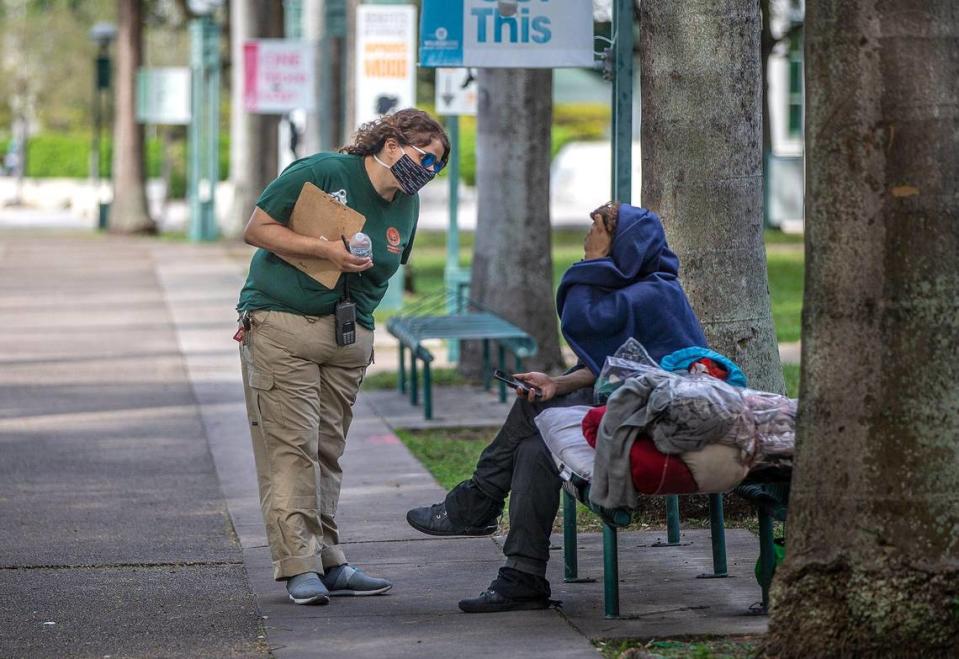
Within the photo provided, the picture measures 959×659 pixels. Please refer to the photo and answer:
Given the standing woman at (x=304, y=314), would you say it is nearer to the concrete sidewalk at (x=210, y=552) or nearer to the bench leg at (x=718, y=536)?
the concrete sidewalk at (x=210, y=552)

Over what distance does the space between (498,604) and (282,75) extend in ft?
60.0

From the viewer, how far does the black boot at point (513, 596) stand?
5695mm

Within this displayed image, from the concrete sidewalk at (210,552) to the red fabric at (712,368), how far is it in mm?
814

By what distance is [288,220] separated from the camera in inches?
228

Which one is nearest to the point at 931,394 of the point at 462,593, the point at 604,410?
the point at 604,410

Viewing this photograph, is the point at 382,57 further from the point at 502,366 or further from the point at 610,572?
the point at 610,572

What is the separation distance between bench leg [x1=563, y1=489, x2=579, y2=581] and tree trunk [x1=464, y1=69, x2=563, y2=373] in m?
6.01

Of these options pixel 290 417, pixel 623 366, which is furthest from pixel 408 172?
pixel 623 366

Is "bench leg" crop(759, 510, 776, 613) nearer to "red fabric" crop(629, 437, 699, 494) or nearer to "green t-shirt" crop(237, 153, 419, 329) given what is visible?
"red fabric" crop(629, 437, 699, 494)

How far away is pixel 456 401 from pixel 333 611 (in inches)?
221

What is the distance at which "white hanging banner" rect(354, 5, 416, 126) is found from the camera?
16.8m

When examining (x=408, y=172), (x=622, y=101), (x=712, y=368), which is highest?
(x=622, y=101)

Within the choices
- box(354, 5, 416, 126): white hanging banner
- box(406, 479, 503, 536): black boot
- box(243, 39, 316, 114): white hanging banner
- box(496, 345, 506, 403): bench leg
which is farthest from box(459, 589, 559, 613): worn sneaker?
box(243, 39, 316, 114): white hanging banner

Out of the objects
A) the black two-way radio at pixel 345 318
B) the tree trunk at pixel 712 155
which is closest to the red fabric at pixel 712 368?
the black two-way radio at pixel 345 318
